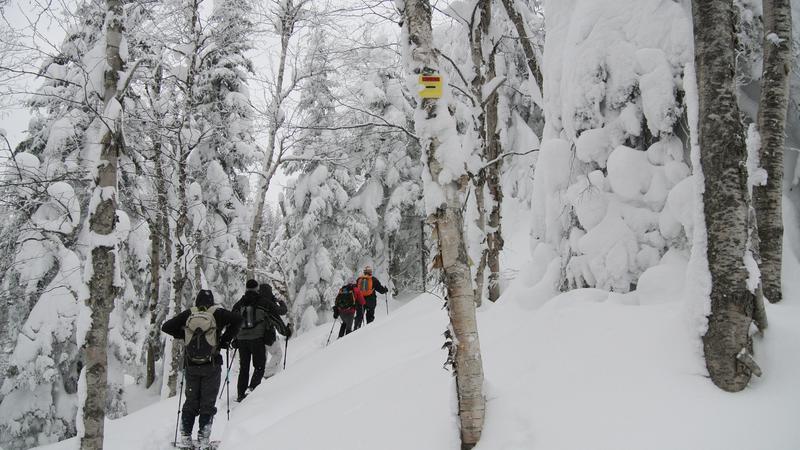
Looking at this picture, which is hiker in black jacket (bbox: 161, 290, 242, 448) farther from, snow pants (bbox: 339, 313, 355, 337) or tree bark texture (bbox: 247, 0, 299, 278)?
snow pants (bbox: 339, 313, 355, 337)

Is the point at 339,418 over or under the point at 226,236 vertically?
under

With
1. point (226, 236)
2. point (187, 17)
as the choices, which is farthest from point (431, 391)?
point (226, 236)

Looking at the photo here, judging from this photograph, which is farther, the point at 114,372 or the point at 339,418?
the point at 114,372

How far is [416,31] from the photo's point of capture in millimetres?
3766

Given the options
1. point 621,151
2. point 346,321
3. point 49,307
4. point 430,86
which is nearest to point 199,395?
point 430,86

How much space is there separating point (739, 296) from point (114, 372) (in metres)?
14.3

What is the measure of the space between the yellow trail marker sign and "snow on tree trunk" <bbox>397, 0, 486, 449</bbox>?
61 millimetres

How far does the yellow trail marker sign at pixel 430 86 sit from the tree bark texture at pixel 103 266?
4.34m

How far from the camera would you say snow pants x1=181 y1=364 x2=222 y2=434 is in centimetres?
616

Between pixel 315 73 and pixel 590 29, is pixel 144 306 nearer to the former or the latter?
pixel 315 73

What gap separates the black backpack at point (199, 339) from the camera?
242 inches

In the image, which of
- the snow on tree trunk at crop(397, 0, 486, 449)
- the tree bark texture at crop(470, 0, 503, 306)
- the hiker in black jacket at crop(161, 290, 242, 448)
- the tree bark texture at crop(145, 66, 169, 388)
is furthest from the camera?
the tree bark texture at crop(145, 66, 169, 388)

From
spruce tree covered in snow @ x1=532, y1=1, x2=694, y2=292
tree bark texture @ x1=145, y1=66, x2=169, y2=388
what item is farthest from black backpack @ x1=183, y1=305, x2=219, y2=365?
tree bark texture @ x1=145, y1=66, x2=169, y2=388

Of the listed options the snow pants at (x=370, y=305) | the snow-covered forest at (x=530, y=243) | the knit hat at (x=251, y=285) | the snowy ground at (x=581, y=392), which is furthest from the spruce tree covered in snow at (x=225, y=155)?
the snowy ground at (x=581, y=392)
